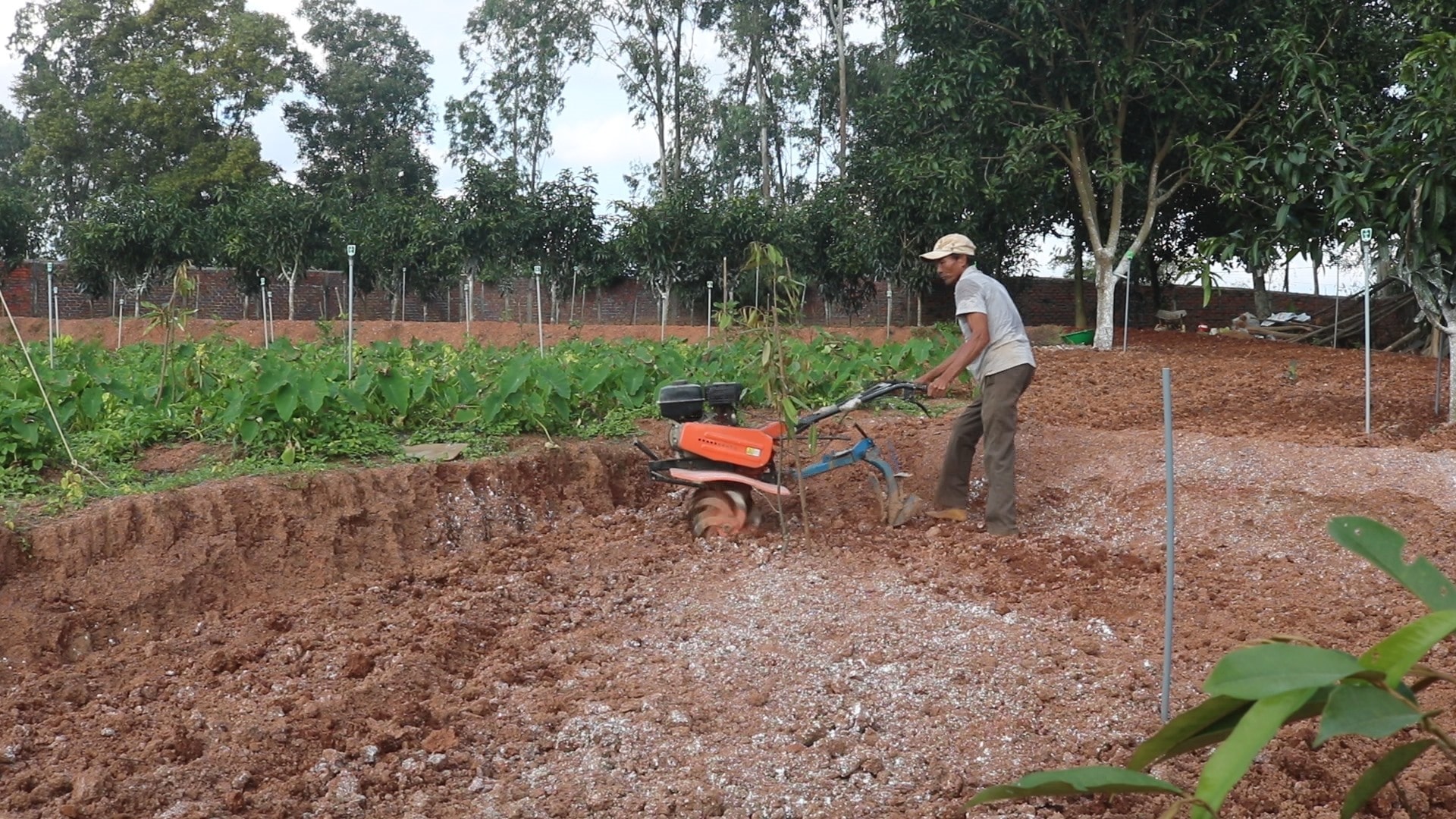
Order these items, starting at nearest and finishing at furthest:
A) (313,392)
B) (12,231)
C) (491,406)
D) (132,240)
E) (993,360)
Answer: (993,360) < (313,392) < (491,406) < (132,240) < (12,231)

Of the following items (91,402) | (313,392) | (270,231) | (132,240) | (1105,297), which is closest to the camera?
(313,392)

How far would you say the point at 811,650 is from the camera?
12.8ft

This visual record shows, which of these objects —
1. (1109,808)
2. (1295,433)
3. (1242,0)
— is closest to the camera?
(1109,808)

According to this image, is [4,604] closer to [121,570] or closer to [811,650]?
[121,570]

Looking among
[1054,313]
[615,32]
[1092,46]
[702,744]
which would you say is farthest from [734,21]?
[702,744]

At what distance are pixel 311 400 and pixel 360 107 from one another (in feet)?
105

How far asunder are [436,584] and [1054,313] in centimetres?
2165

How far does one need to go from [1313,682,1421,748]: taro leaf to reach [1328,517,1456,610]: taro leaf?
0.10m

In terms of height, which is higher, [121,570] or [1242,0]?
[1242,0]

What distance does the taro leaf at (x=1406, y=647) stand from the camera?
0.89m

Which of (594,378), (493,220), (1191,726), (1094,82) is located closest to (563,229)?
(493,220)

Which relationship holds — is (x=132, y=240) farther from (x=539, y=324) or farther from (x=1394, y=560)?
(x=1394, y=560)

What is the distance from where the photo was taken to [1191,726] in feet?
3.35

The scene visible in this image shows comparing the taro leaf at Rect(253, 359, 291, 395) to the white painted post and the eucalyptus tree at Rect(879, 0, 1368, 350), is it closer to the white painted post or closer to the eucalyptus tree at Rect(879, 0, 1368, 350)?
the white painted post
